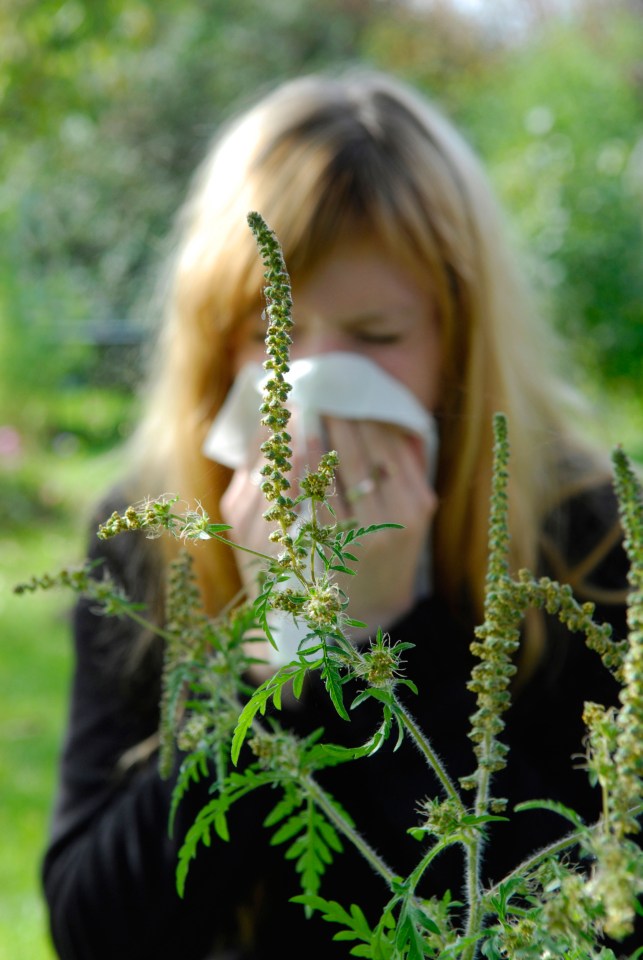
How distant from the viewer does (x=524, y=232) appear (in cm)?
633

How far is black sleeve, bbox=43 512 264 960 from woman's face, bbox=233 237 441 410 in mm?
442

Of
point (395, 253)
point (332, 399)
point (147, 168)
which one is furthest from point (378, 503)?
point (147, 168)

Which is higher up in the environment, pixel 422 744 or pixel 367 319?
pixel 367 319

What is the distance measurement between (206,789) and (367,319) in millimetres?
646

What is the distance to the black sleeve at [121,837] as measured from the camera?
1.54m

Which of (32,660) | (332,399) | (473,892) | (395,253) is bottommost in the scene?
(473,892)

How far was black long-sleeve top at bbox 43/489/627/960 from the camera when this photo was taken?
1.42 metres

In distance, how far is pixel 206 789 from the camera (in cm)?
137

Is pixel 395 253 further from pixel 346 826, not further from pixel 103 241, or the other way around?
pixel 103 241

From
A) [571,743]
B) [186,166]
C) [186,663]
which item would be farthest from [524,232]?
[186,663]

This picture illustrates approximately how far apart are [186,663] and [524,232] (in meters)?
6.09

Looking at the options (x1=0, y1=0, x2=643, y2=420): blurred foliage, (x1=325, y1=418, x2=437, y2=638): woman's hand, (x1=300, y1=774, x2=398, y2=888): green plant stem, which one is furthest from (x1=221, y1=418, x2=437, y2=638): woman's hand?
(x1=0, y1=0, x2=643, y2=420): blurred foliage

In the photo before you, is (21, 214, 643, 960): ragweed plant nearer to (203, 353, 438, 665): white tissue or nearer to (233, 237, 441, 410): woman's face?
(203, 353, 438, 665): white tissue

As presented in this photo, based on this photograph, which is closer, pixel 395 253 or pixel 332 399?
pixel 332 399
